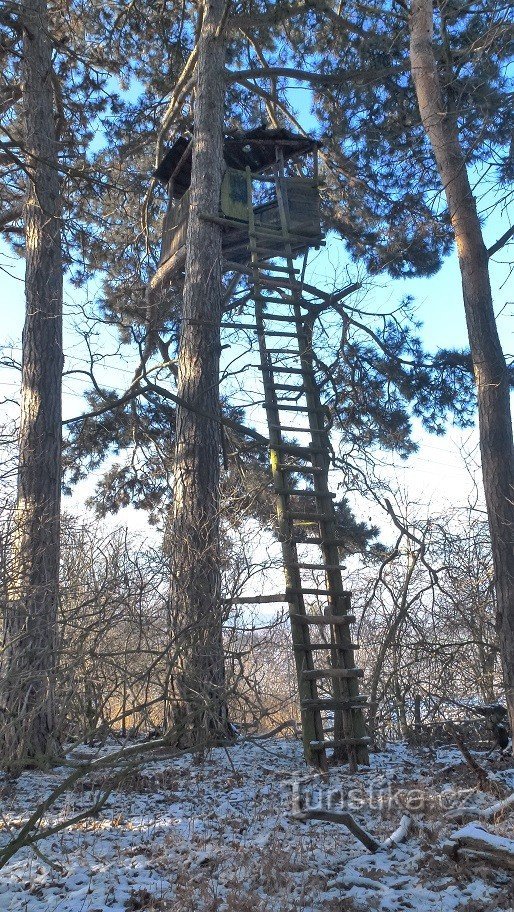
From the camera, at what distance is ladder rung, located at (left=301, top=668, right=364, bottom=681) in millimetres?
7520

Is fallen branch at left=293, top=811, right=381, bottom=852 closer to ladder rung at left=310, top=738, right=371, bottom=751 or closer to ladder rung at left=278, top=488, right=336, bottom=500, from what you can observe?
ladder rung at left=310, top=738, right=371, bottom=751

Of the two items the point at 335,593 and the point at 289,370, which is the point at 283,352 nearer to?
the point at 289,370

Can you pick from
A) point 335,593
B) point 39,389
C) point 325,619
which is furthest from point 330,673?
point 39,389

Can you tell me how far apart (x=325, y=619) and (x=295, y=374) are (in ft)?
9.50

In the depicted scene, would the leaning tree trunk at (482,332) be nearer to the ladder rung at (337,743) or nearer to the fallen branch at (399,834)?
the ladder rung at (337,743)

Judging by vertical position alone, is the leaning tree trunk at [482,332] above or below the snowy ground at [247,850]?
above

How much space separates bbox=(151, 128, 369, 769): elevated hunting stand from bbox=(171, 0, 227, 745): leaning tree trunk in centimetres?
46

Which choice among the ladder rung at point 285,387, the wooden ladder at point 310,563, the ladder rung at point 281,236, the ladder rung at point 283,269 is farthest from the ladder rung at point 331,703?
the ladder rung at point 281,236

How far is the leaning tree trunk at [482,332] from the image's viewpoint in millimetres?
7477

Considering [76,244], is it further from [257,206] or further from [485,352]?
[485,352]

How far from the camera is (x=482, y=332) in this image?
8141mm

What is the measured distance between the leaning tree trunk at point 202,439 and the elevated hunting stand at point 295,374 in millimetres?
458

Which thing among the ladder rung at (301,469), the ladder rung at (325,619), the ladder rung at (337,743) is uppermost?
the ladder rung at (301,469)

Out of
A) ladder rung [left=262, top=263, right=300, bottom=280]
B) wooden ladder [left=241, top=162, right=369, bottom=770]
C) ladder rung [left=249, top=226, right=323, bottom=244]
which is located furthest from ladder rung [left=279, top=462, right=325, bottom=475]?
ladder rung [left=249, top=226, right=323, bottom=244]
